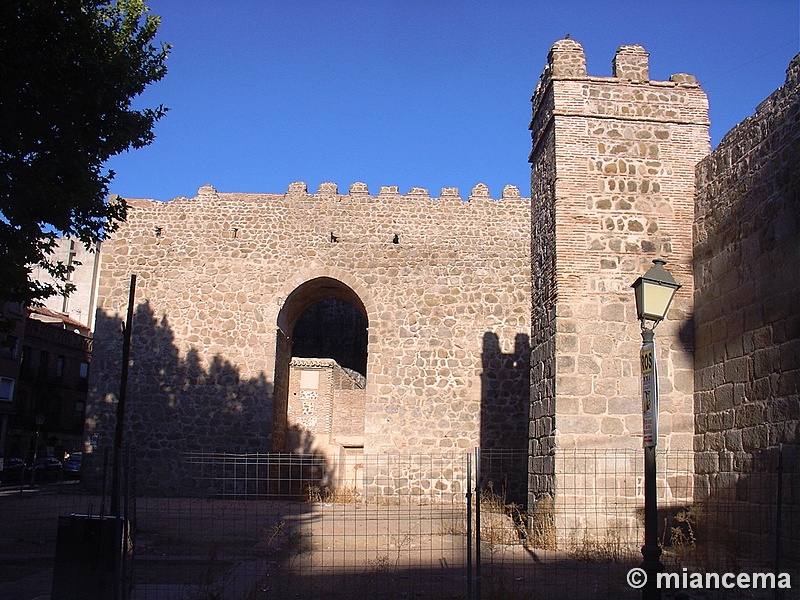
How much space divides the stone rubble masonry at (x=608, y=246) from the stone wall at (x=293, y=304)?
7346 mm

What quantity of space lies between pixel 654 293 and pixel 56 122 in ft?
24.4

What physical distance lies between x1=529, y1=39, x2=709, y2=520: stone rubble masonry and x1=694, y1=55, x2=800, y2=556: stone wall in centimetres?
29

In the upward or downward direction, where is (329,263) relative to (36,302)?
upward

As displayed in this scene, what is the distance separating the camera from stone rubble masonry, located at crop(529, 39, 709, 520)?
9242 mm

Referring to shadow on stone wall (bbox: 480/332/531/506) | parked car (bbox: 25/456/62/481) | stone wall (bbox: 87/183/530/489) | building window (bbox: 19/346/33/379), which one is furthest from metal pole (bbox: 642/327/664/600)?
building window (bbox: 19/346/33/379)

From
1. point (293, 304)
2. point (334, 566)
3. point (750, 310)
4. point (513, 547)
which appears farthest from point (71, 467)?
point (750, 310)

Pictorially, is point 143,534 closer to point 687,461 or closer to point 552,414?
point 552,414

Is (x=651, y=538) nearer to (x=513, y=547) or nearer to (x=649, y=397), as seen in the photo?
(x=649, y=397)

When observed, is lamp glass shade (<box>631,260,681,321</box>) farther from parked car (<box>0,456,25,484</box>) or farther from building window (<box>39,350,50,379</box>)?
building window (<box>39,350,50,379</box>)

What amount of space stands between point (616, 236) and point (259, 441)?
10692 mm

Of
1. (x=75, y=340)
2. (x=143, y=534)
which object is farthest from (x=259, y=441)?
(x=75, y=340)

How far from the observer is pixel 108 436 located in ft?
58.5

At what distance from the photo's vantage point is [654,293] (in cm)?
612

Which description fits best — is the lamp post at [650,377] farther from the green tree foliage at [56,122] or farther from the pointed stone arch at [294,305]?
the pointed stone arch at [294,305]
